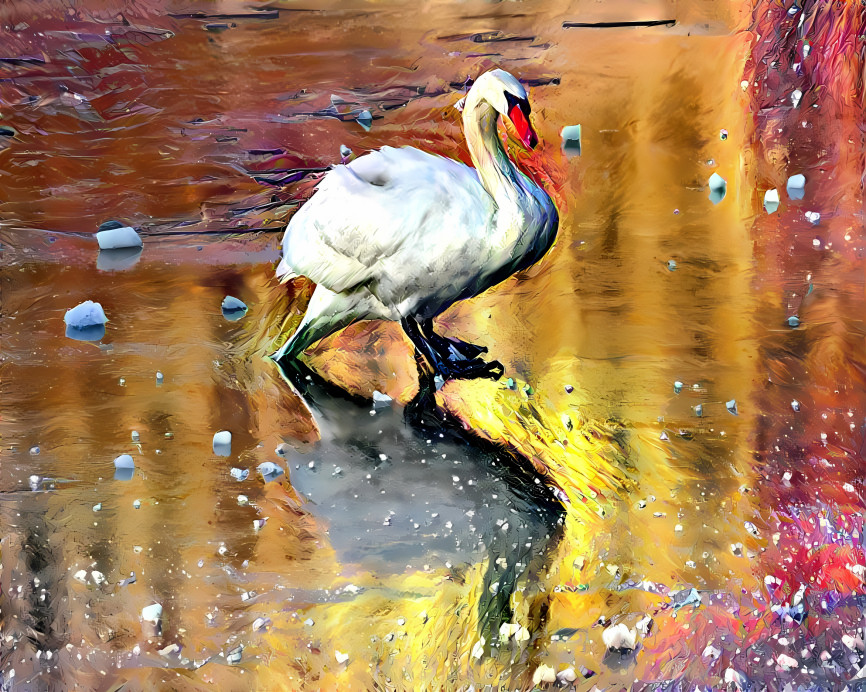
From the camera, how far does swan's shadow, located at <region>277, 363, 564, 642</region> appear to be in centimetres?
77

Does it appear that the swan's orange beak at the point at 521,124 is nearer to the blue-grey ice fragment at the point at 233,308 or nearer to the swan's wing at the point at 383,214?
the swan's wing at the point at 383,214

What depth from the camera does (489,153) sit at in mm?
856

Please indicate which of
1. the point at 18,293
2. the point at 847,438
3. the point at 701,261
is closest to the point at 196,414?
the point at 18,293

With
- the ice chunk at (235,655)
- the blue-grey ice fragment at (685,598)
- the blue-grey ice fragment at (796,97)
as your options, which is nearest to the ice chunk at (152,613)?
the ice chunk at (235,655)

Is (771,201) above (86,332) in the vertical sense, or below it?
above

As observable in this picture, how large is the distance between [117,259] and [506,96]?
0.54m

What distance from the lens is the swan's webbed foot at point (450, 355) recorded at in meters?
0.86

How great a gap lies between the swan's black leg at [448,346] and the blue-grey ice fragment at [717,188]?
38 cm

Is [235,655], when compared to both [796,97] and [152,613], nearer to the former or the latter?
[152,613]

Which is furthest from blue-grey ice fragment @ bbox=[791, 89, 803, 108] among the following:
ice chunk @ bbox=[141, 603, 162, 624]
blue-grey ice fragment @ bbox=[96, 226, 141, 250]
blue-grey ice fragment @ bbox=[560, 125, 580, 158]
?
ice chunk @ bbox=[141, 603, 162, 624]

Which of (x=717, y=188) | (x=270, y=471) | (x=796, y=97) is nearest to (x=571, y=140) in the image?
(x=717, y=188)

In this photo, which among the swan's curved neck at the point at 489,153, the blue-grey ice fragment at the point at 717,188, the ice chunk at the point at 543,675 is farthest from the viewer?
the blue-grey ice fragment at the point at 717,188

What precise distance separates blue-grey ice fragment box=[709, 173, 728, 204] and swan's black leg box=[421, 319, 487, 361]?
1.26 feet

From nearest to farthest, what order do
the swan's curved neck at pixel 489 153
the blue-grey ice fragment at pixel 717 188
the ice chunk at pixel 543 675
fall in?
1. the ice chunk at pixel 543 675
2. the swan's curved neck at pixel 489 153
3. the blue-grey ice fragment at pixel 717 188
